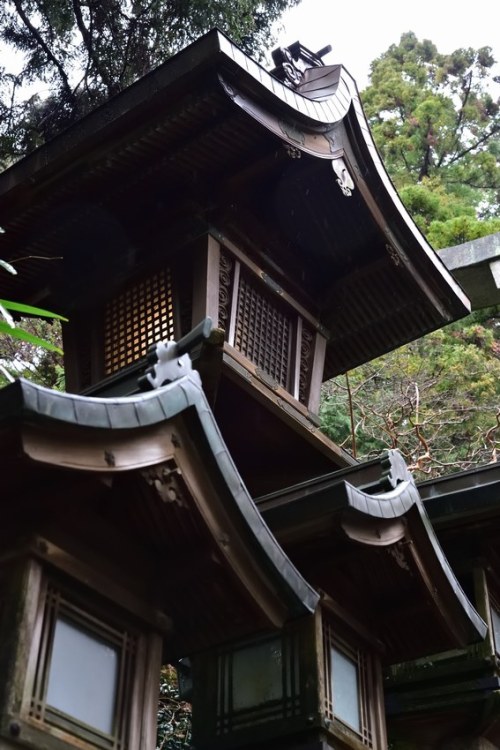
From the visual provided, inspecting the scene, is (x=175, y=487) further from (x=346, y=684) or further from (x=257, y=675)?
(x=346, y=684)

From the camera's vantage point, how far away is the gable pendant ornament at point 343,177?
754 centimetres

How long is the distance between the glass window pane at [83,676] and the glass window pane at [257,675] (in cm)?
117

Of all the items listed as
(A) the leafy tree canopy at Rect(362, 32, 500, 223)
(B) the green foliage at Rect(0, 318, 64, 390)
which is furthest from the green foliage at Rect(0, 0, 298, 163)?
(A) the leafy tree canopy at Rect(362, 32, 500, 223)

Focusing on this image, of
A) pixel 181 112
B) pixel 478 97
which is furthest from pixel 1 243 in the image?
pixel 478 97

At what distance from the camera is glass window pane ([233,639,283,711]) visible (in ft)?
18.1

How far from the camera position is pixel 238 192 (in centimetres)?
725

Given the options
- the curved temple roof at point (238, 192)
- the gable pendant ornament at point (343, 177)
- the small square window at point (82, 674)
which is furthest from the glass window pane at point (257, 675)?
the gable pendant ornament at point (343, 177)

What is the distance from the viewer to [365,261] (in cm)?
Answer: 837

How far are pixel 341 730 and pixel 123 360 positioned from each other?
3516mm

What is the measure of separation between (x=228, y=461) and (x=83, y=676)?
1.24 meters

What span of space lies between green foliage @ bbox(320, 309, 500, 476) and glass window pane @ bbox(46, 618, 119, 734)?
10660mm

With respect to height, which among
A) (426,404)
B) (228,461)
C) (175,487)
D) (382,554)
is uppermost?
(426,404)

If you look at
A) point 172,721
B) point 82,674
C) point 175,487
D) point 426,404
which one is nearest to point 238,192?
point 175,487

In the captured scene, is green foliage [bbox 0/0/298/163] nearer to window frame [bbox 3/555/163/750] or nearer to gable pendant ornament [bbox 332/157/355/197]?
gable pendant ornament [bbox 332/157/355/197]
